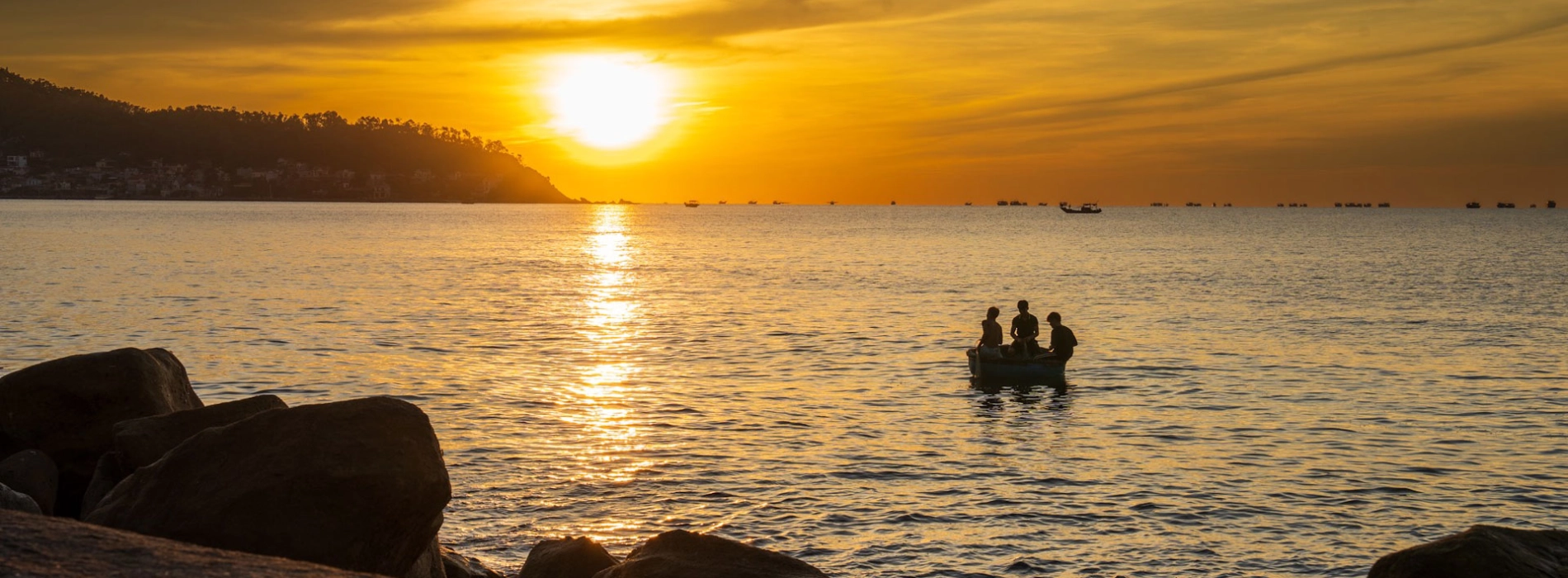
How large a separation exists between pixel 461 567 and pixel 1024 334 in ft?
66.1

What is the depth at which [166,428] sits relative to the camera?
1329cm

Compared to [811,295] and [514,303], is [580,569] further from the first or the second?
[811,295]

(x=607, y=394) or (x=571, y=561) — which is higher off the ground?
(x=571, y=561)

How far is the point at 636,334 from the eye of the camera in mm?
44500

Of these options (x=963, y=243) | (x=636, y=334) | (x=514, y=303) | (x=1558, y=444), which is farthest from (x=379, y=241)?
(x=1558, y=444)

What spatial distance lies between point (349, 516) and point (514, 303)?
48940 mm

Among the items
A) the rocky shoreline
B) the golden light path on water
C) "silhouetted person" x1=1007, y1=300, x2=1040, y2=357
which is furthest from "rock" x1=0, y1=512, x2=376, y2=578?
"silhouetted person" x1=1007, y1=300, x2=1040, y2=357

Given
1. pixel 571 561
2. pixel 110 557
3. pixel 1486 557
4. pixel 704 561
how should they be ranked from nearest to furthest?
pixel 110 557
pixel 1486 557
pixel 704 561
pixel 571 561

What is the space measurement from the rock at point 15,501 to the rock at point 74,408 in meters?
3.36

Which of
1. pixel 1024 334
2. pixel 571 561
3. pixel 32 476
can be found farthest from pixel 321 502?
pixel 1024 334

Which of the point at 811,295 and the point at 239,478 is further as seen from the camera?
the point at 811,295

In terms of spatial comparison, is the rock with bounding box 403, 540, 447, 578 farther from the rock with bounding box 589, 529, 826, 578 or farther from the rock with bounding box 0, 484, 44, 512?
the rock with bounding box 0, 484, 44, 512

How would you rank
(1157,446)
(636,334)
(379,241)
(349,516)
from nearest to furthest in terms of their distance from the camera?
(349,516), (1157,446), (636,334), (379,241)

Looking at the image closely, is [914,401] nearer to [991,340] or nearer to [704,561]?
[991,340]
